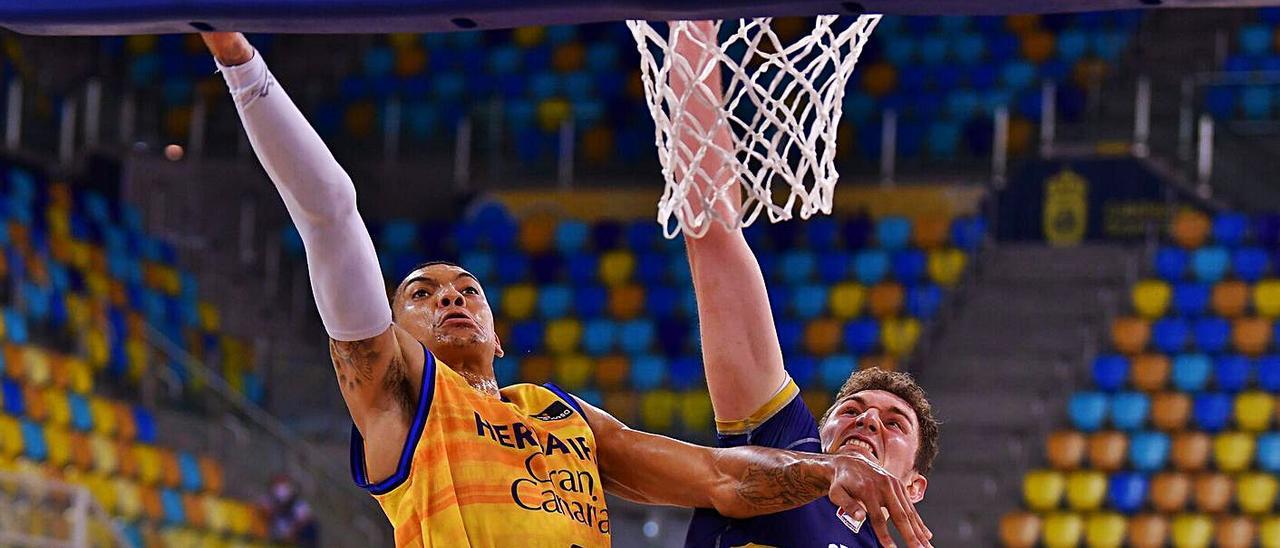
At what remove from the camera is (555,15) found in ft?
9.76

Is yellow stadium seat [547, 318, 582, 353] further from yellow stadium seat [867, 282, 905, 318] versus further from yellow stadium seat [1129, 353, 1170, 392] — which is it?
yellow stadium seat [1129, 353, 1170, 392]

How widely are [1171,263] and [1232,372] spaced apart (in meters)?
1.12

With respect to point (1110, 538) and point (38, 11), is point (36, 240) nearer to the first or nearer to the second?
point (1110, 538)

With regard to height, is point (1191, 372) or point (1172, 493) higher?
point (1191, 372)

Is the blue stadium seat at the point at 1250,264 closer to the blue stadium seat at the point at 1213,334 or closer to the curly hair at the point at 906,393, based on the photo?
the blue stadium seat at the point at 1213,334

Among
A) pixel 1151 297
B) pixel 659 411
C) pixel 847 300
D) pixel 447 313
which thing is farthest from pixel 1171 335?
pixel 447 313

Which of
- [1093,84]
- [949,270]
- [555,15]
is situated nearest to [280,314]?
[949,270]

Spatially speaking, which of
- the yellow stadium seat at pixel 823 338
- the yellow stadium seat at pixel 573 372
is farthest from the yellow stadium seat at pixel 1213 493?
the yellow stadium seat at pixel 573 372

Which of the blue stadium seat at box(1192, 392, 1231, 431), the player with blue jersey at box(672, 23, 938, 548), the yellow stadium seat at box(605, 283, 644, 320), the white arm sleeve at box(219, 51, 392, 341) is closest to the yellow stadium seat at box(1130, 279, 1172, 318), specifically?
the blue stadium seat at box(1192, 392, 1231, 431)

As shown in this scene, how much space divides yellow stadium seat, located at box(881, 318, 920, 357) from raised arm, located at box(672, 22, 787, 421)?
8.46 m

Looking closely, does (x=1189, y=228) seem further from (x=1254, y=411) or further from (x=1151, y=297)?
(x=1254, y=411)

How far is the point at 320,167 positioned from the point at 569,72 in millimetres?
12500

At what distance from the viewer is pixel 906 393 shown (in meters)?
A: 4.61

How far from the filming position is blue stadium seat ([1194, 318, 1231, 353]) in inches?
486
